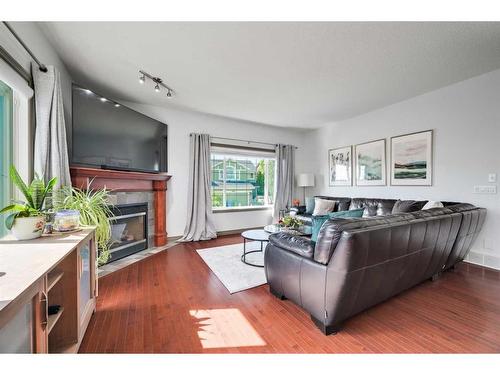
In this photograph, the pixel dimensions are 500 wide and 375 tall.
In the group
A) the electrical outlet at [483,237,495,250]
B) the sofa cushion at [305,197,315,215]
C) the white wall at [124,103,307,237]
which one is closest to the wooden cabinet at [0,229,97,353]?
the white wall at [124,103,307,237]

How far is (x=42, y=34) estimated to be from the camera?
194 cm

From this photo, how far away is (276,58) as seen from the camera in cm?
228

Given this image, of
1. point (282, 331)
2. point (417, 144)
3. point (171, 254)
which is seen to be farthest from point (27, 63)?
point (417, 144)

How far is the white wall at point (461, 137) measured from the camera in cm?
268

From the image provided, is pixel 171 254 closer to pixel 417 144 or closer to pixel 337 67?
pixel 337 67

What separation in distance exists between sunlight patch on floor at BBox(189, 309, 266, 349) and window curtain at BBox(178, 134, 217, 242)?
2.37 m

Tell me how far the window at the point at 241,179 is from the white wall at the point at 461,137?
2412 mm

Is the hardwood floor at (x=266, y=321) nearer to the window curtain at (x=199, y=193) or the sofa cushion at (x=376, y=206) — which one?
the sofa cushion at (x=376, y=206)

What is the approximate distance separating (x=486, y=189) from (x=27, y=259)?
4517 mm

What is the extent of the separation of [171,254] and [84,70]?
2.74 m

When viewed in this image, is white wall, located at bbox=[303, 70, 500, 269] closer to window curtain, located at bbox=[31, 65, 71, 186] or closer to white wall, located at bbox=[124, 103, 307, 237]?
white wall, located at bbox=[124, 103, 307, 237]

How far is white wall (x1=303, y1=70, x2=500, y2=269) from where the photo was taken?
2680 millimetres

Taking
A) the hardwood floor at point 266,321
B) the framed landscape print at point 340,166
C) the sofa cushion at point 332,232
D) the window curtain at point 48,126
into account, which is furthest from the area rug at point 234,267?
the framed landscape print at point 340,166

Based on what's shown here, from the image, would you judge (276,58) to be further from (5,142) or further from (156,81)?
(5,142)
